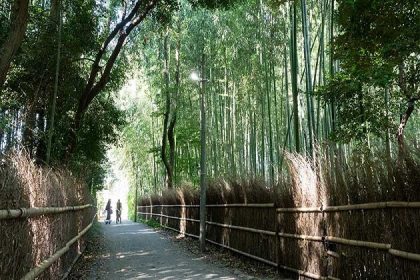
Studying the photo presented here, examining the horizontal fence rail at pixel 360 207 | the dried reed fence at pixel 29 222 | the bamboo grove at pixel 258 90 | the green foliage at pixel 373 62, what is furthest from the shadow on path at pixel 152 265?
the green foliage at pixel 373 62

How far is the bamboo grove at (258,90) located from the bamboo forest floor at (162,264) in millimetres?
1581


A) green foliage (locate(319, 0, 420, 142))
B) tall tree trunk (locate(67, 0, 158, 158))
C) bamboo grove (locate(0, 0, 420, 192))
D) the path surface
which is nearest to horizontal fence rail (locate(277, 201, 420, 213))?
bamboo grove (locate(0, 0, 420, 192))

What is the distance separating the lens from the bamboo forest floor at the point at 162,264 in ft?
23.2

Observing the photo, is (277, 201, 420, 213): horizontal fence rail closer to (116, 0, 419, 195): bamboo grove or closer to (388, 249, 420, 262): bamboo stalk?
(388, 249, 420, 262): bamboo stalk

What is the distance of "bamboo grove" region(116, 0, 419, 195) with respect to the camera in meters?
7.70

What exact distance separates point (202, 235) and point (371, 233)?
5.85 metres

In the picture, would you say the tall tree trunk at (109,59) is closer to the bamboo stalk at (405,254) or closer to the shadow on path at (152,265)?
the shadow on path at (152,265)

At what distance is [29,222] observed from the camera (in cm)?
382

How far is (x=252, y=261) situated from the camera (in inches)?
317

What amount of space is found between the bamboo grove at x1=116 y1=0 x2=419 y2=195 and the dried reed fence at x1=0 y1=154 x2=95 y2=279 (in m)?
3.28

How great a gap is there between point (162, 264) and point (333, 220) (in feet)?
12.7

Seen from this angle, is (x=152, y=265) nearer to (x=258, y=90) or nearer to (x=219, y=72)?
(x=258, y=90)

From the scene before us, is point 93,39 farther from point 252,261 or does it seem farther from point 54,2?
point 252,261

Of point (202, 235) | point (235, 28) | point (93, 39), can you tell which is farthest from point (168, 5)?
point (202, 235)
